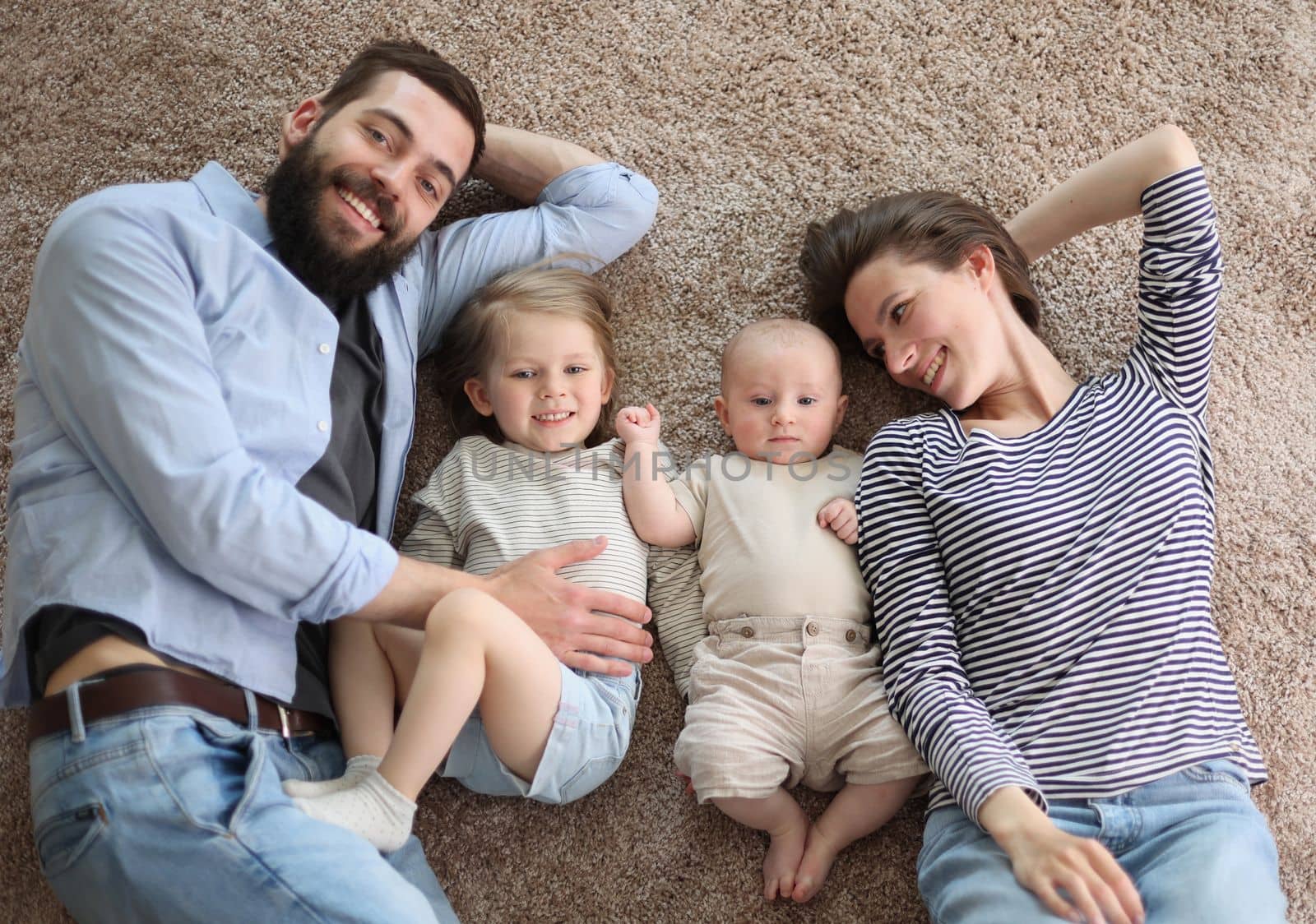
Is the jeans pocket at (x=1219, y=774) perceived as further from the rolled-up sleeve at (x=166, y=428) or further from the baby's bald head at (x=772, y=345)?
the rolled-up sleeve at (x=166, y=428)

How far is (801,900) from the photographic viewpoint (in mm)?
1578

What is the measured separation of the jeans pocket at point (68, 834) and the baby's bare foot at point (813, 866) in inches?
38.7

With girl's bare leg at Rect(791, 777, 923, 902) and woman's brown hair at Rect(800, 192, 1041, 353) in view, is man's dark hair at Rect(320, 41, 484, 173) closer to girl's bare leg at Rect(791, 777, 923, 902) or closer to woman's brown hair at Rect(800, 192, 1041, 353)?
woman's brown hair at Rect(800, 192, 1041, 353)

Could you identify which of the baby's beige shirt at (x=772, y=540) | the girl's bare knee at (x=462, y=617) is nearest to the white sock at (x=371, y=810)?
the girl's bare knee at (x=462, y=617)

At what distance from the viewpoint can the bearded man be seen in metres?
1.24

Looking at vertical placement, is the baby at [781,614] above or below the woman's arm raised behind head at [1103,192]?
below

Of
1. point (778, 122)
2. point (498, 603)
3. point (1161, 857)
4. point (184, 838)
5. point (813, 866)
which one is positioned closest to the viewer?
point (184, 838)

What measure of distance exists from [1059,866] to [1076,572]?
1.39 feet

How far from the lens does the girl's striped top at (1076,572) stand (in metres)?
1.44

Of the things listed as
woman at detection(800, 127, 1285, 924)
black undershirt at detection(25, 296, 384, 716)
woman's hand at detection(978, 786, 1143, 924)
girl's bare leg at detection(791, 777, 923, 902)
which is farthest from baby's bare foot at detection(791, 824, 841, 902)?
black undershirt at detection(25, 296, 384, 716)

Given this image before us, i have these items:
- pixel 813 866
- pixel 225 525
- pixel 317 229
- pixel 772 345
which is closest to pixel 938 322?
pixel 772 345

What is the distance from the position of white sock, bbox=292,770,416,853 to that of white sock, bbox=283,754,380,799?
17 millimetres

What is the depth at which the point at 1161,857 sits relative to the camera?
1.35 meters

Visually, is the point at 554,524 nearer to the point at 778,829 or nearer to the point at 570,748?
the point at 570,748
